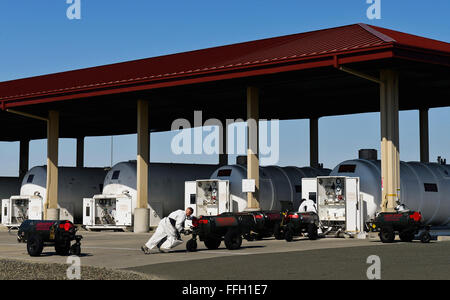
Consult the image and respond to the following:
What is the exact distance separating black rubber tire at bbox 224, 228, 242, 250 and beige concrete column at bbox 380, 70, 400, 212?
7338 mm

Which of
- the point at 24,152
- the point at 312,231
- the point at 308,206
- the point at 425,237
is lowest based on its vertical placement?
the point at 425,237

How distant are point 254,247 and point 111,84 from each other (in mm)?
13547

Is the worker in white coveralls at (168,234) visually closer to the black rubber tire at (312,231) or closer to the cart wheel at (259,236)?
the cart wheel at (259,236)

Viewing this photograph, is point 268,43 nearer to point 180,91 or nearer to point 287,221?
point 180,91

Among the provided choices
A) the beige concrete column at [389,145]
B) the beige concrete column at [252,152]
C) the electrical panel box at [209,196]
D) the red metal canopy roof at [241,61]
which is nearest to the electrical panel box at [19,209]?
the red metal canopy roof at [241,61]

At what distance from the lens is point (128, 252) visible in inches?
935

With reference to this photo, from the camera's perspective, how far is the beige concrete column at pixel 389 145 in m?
29.1

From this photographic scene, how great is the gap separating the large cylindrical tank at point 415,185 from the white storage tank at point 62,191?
1896 centimetres

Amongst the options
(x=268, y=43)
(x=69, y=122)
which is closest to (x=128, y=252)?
(x=268, y=43)

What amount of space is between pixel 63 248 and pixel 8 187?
3308 centimetres

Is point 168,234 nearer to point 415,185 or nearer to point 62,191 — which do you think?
point 415,185

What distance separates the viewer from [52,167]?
1651 inches

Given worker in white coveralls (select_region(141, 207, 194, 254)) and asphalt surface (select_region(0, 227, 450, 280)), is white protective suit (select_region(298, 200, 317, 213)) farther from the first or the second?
worker in white coveralls (select_region(141, 207, 194, 254))

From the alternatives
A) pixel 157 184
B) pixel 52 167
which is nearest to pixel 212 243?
pixel 157 184
